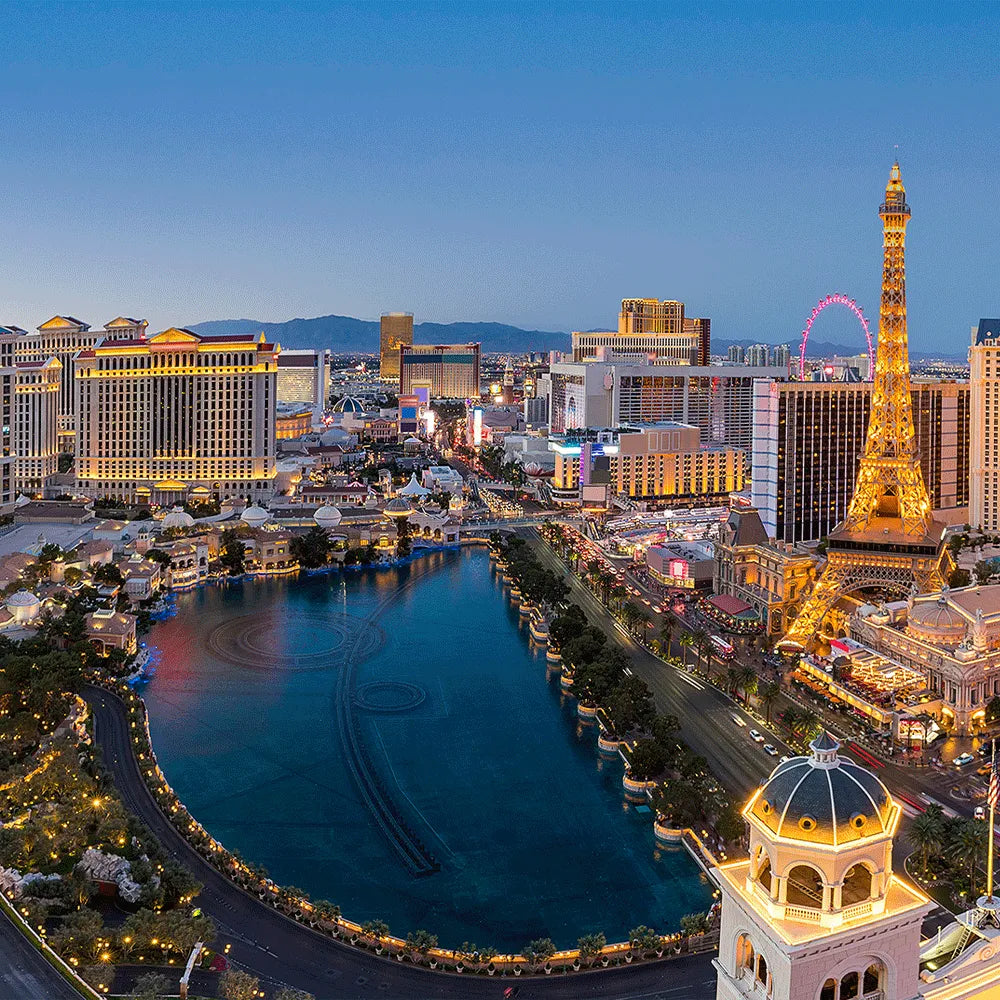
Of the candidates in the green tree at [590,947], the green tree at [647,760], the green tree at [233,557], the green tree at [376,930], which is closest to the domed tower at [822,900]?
the green tree at [590,947]

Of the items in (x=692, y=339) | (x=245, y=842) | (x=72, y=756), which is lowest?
(x=245, y=842)

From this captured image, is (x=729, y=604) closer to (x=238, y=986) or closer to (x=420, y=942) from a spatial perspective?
(x=420, y=942)

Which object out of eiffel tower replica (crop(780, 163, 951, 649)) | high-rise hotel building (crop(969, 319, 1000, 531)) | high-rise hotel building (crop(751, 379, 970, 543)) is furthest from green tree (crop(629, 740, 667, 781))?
high-rise hotel building (crop(969, 319, 1000, 531))

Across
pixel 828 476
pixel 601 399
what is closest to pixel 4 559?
pixel 828 476

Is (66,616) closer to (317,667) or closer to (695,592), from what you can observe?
(317,667)

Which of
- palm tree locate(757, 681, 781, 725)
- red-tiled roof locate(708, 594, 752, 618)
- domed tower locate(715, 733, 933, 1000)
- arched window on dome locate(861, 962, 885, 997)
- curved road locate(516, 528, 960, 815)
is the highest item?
domed tower locate(715, 733, 933, 1000)

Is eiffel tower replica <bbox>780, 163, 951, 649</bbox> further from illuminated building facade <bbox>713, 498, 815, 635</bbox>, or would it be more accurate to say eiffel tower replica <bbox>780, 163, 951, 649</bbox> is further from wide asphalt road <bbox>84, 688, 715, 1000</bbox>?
wide asphalt road <bbox>84, 688, 715, 1000</bbox>
